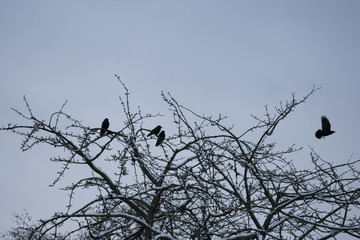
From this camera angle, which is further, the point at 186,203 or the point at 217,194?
the point at 186,203

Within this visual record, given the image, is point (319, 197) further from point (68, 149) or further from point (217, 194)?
point (68, 149)

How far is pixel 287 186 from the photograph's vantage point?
4363mm

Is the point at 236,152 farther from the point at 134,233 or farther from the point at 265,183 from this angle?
the point at 134,233

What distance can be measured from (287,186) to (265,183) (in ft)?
1.08

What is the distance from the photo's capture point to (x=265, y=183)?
4605mm

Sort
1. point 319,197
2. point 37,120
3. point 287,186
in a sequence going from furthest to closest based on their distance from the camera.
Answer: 1. point 37,120
2. point 287,186
3. point 319,197

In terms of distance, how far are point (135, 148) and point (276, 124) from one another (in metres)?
1.96

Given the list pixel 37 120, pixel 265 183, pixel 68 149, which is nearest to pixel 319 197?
pixel 265 183

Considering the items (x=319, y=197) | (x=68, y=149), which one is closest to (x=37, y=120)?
(x=68, y=149)

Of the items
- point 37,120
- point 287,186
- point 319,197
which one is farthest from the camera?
point 37,120

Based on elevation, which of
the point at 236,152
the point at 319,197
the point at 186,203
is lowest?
the point at 319,197

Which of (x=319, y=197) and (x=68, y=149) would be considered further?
(x=68, y=149)

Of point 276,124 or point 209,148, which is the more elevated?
point 276,124

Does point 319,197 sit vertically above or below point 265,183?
below
